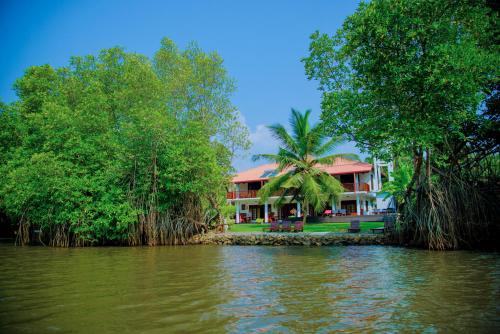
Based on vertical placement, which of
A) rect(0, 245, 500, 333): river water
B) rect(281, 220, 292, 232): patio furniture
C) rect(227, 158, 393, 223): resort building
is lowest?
rect(0, 245, 500, 333): river water

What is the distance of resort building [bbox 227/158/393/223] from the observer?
117 feet

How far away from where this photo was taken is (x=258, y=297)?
744cm

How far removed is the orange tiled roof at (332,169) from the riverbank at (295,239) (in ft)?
33.4

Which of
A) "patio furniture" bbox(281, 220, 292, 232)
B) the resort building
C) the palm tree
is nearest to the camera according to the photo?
"patio furniture" bbox(281, 220, 292, 232)

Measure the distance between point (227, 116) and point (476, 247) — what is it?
1881 centimetres

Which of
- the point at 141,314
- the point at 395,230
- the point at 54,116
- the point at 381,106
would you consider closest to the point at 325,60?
the point at 381,106

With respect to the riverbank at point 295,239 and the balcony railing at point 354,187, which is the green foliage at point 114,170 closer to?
the riverbank at point 295,239

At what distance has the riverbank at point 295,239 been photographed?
59.9ft

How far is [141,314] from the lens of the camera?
243 inches

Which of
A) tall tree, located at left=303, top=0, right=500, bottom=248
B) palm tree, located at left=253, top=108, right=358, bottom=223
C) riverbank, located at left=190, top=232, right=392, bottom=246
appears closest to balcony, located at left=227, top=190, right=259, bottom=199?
palm tree, located at left=253, top=108, right=358, bottom=223

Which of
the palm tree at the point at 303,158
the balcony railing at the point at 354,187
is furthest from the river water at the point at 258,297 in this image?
the balcony railing at the point at 354,187

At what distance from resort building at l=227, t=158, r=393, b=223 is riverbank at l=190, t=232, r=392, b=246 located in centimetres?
1273

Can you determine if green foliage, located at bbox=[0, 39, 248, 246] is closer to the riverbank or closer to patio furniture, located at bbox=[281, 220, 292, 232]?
the riverbank

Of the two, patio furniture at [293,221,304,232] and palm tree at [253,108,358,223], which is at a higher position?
palm tree at [253,108,358,223]
